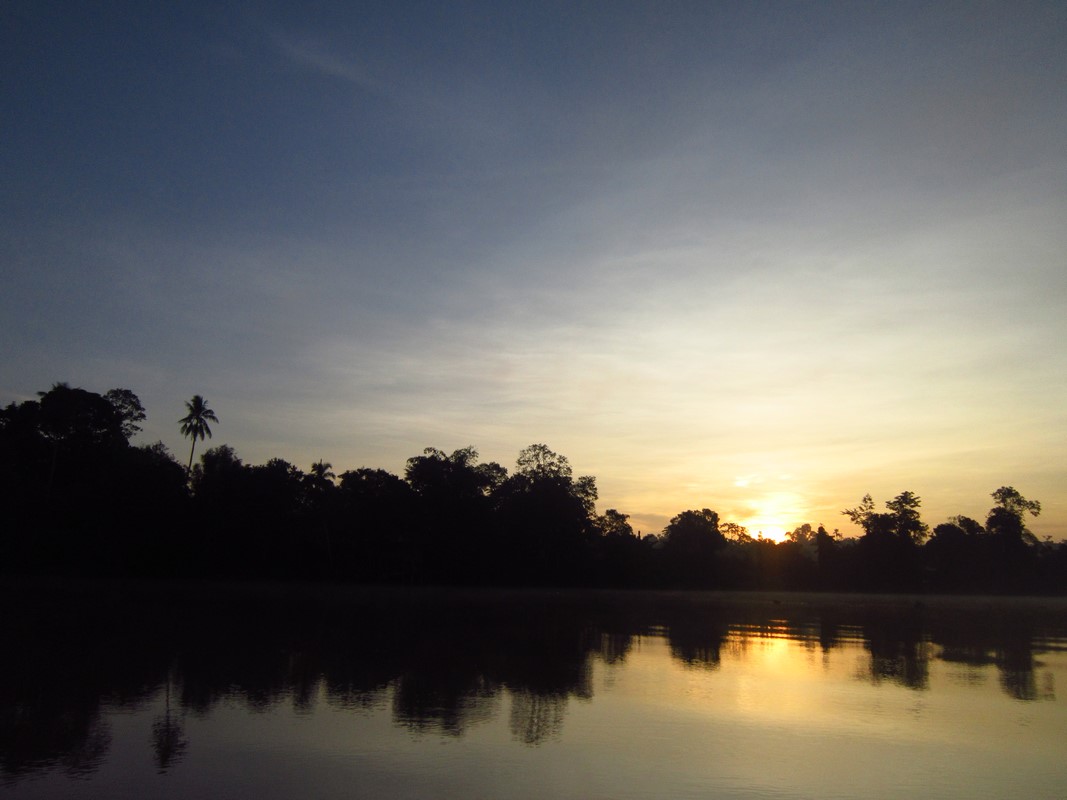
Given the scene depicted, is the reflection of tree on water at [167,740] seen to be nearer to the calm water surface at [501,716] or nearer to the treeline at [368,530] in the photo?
the calm water surface at [501,716]

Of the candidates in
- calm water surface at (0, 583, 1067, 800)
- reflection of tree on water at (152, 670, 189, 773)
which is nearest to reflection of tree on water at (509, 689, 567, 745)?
calm water surface at (0, 583, 1067, 800)

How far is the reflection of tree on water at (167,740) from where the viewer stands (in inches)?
393

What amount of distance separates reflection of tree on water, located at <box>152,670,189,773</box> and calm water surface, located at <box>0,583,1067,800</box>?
0.06 metres

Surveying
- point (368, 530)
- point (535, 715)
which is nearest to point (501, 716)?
point (535, 715)

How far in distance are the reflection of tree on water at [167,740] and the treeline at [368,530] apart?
51.3m

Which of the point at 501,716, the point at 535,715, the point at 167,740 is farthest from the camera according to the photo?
the point at 535,715

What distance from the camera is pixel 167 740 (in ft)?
35.9

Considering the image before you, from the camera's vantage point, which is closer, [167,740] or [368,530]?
[167,740]

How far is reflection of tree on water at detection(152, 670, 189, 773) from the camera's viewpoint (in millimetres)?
9977

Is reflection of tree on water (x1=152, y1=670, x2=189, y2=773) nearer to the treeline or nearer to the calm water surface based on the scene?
the calm water surface

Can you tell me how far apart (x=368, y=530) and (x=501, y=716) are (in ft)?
198

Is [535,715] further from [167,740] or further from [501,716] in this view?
[167,740]

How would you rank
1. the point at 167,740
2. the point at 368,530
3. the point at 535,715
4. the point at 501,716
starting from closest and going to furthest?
the point at 167,740, the point at 501,716, the point at 535,715, the point at 368,530

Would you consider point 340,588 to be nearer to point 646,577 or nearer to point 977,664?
point 646,577
